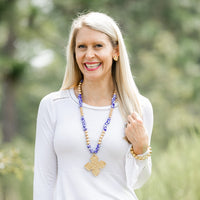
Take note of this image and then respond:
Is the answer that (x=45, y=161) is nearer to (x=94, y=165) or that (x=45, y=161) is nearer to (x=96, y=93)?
(x=94, y=165)

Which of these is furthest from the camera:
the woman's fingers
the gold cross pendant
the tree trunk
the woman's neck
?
the tree trunk

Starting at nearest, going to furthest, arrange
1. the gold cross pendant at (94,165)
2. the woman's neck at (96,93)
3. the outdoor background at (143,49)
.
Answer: the gold cross pendant at (94,165), the woman's neck at (96,93), the outdoor background at (143,49)

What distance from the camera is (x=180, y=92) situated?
426 inches

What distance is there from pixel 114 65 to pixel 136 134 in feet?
1.54

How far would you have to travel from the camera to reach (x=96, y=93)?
248cm

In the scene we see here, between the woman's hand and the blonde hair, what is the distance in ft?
0.25

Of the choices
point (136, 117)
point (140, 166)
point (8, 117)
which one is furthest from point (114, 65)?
point (8, 117)

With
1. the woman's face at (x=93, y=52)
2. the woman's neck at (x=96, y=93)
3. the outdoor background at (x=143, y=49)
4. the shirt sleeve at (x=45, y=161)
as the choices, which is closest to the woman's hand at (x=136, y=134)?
the woman's neck at (x=96, y=93)

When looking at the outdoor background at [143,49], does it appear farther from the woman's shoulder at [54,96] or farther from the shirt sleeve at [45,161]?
the shirt sleeve at [45,161]

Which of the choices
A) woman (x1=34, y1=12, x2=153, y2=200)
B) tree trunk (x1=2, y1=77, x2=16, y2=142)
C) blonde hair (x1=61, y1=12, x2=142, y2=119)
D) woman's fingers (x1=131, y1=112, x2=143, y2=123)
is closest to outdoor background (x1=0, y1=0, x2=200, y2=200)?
tree trunk (x1=2, y1=77, x2=16, y2=142)

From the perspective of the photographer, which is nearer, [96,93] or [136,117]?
[136,117]

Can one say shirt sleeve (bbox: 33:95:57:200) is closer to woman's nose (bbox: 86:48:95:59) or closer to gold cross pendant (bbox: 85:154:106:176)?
gold cross pendant (bbox: 85:154:106:176)

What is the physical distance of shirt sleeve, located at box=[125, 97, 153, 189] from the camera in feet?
7.63

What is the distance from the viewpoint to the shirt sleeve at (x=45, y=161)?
2.30 metres
